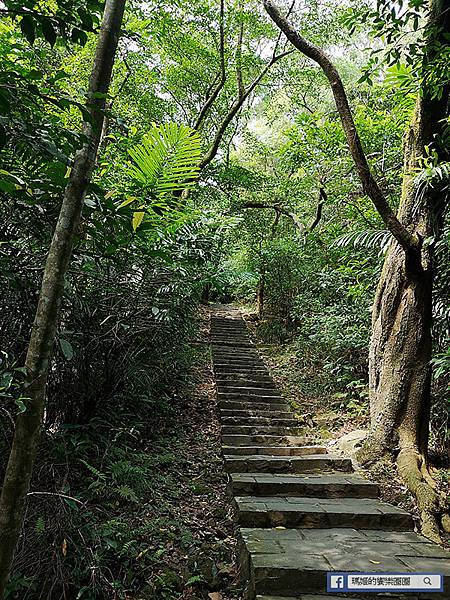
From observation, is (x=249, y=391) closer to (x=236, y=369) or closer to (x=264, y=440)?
(x=236, y=369)

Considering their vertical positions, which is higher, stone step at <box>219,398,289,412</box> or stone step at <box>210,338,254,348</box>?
stone step at <box>210,338,254,348</box>

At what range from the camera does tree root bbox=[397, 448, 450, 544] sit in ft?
11.1

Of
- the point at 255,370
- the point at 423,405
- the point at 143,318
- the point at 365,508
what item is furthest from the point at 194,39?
the point at 365,508

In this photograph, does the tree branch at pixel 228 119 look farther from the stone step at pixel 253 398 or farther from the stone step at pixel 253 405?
the stone step at pixel 253 405

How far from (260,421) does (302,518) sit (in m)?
2.21

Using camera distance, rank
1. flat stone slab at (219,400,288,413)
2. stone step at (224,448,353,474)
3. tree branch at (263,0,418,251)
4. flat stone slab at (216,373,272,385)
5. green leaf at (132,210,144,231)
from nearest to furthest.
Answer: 1. green leaf at (132,210,144,231)
2. tree branch at (263,0,418,251)
3. stone step at (224,448,353,474)
4. flat stone slab at (219,400,288,413)
5. flat stone slab at (216,373,272,385)

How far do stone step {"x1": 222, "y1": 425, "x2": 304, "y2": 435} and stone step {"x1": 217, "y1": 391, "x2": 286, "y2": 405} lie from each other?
0.86m

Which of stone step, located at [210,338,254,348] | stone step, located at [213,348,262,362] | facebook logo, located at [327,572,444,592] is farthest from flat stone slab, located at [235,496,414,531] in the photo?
stone step, located at [210,338,254,348]

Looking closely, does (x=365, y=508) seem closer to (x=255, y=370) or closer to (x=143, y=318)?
(x=143, y=318)

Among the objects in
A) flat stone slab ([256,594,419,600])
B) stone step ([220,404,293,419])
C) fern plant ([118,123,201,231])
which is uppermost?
fern plant ([118,123,201,231])

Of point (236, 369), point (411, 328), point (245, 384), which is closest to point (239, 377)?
point (245, 384)

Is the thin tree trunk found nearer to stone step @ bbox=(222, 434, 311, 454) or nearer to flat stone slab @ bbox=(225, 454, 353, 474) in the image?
flat stone slab @ bbox=(225, 454, 353, 474)

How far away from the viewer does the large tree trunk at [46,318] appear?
1389 mm

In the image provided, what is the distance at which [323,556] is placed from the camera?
8.86 feet
